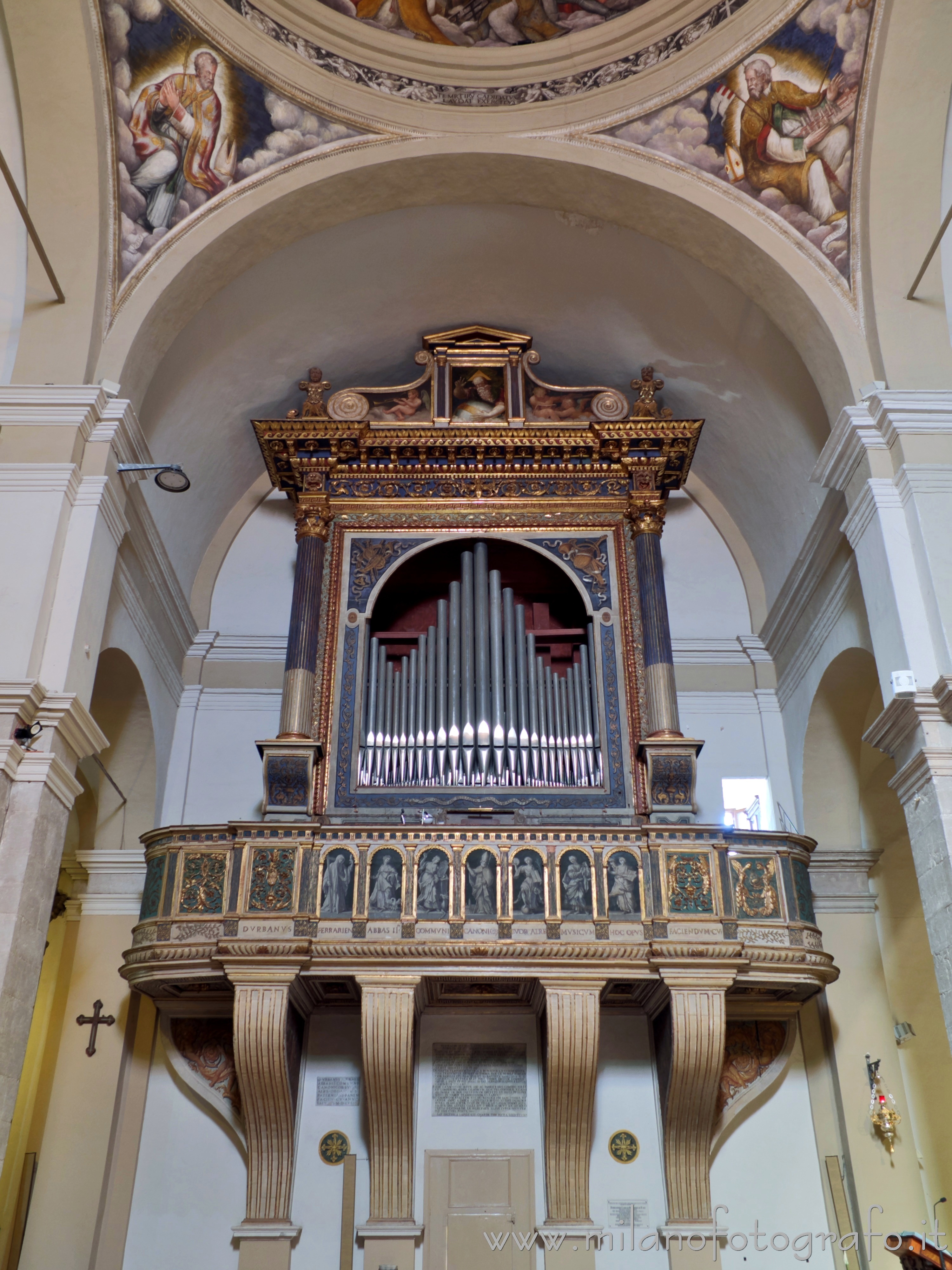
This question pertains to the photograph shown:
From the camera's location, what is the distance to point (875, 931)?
981 cm

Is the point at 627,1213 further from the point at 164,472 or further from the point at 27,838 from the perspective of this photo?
the point at 164,472

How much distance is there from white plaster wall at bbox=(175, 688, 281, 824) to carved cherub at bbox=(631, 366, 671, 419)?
4.34 m

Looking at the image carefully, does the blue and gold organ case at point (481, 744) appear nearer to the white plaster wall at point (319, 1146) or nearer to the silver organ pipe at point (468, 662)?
the silver organ pipe at point (468, 662)

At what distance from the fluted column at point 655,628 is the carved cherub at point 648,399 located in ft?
2.93

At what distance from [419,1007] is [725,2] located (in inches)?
318

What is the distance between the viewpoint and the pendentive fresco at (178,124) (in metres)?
8.39

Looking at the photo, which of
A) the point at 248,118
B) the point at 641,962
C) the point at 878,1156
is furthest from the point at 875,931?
the point at 248,118

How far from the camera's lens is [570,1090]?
826cm

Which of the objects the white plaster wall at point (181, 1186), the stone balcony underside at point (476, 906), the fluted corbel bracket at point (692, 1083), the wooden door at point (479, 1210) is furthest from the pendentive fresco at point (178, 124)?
the wooden door at point (479, 1210)

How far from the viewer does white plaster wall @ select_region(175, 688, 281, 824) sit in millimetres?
10398

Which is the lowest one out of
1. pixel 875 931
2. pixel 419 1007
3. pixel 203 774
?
pixel 419 1007

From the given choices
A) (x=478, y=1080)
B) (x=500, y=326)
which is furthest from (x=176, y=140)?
(x=478, y=1080)

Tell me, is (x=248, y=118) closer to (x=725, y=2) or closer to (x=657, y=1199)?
(x=725, y=2)

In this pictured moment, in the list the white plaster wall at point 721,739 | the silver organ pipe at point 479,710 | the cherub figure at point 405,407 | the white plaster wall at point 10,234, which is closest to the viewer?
Result: the white plaster wall at point 10,234
